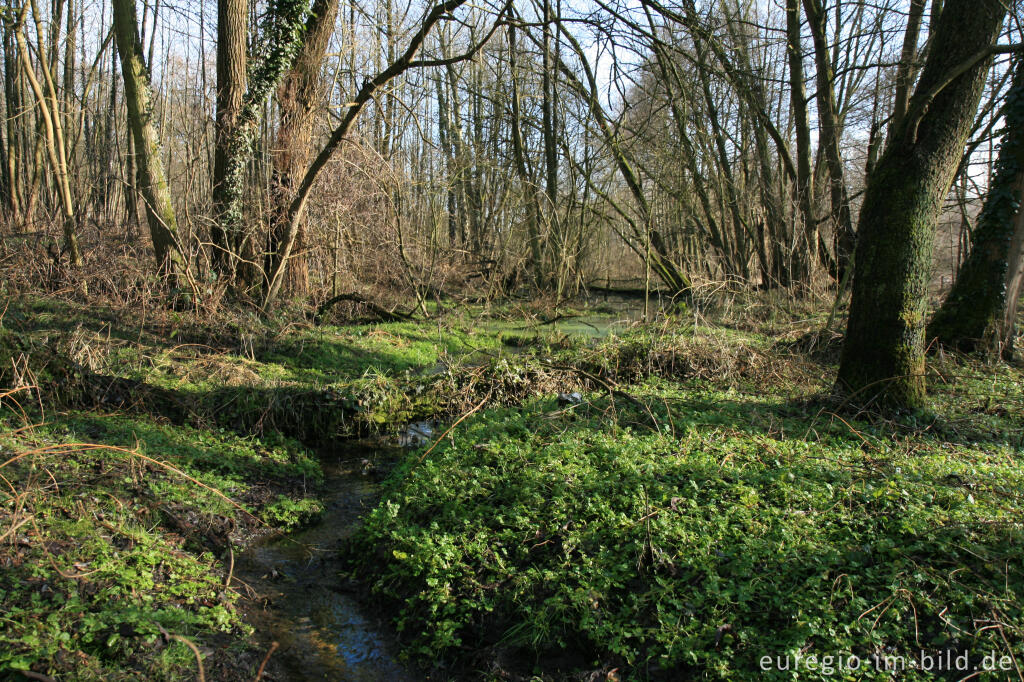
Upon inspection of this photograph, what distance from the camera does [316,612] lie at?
4531 mm

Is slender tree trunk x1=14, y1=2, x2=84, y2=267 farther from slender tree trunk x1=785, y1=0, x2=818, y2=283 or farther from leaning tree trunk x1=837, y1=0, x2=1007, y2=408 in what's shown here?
slender tree trunk x1=785, y1=0, x2=818, y2=283

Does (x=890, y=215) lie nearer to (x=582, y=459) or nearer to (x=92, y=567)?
(x=582, y=459)

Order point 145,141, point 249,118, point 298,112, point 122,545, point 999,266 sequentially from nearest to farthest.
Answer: point 122,545
point 999,266
point 145,141
point 249,118
point 298,112

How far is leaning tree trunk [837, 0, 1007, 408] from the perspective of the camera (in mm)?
6184

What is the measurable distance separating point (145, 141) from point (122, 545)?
29.0 ft

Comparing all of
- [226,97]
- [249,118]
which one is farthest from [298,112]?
[226,97]

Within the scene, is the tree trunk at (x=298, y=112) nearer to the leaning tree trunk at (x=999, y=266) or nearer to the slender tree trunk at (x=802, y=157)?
the slender tree trunk at (x=802, y=157)

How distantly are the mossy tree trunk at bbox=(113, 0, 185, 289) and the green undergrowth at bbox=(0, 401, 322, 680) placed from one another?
506 centimetres

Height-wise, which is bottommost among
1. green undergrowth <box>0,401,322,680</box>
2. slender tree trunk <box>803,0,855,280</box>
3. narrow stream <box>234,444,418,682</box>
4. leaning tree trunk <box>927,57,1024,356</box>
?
narrow stream <box>234,444,418,682</box>

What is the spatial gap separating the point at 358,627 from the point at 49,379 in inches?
181

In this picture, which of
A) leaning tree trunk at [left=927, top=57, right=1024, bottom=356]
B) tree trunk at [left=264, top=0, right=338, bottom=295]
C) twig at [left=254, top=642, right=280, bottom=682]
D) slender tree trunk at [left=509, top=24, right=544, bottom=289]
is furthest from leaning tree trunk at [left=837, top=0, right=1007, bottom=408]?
tree trunk at [left=264, top=0, right=338, bottom=295]

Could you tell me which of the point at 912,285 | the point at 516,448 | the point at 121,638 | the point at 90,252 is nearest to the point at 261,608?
the point at 121,638

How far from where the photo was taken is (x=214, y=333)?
9.89 metres

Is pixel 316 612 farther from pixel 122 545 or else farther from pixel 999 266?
pixel 999 266
